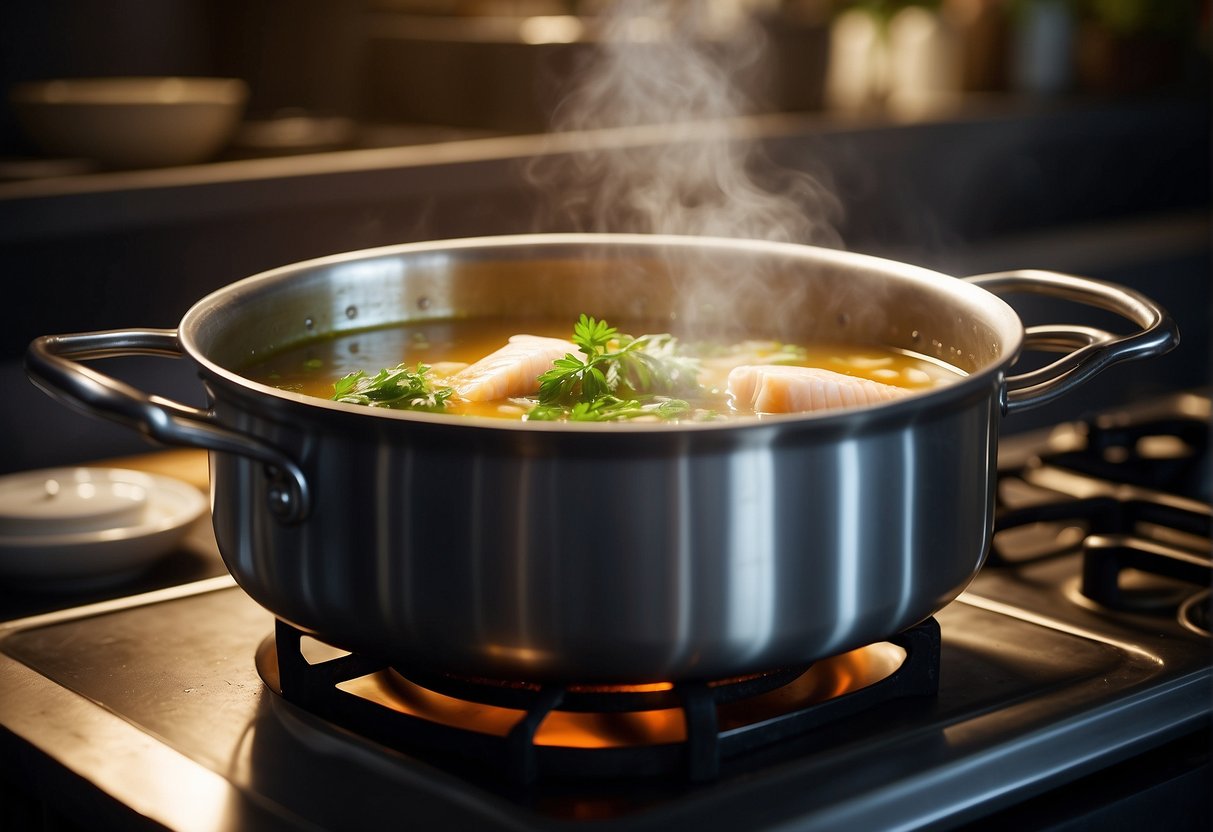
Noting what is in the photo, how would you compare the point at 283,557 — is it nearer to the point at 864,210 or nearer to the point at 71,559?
the point at 71,559

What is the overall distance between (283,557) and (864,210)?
6.74 feet

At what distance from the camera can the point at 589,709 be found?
84cm

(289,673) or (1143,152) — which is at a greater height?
(1143,152)

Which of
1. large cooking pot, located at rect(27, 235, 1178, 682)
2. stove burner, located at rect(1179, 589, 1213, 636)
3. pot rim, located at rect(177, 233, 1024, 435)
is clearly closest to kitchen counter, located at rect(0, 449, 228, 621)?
pot rim, located at rect(177, 233, 1024, 435)

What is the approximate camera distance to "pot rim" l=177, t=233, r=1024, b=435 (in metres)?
0.71

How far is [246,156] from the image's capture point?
224 centimetres

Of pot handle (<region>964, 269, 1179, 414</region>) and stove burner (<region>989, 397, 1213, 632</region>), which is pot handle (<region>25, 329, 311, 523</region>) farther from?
stove burner (<region>989, 397, 1213, 632</region>)

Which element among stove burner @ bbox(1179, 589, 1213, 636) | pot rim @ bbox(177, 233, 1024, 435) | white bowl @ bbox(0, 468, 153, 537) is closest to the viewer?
pot rim @ bbox(177, 233, 1024, 435)

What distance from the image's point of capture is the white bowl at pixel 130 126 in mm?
1970

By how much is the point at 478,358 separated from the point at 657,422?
0.49 meters

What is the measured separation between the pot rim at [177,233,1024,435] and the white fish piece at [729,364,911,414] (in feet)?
0.27

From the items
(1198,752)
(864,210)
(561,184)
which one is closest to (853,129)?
(864,210)

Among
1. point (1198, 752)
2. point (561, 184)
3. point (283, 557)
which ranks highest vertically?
point (561, 184)

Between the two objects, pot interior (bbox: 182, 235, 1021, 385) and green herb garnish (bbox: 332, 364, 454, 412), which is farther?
pot interior (bbox: 182, 235, 1021, 385)
